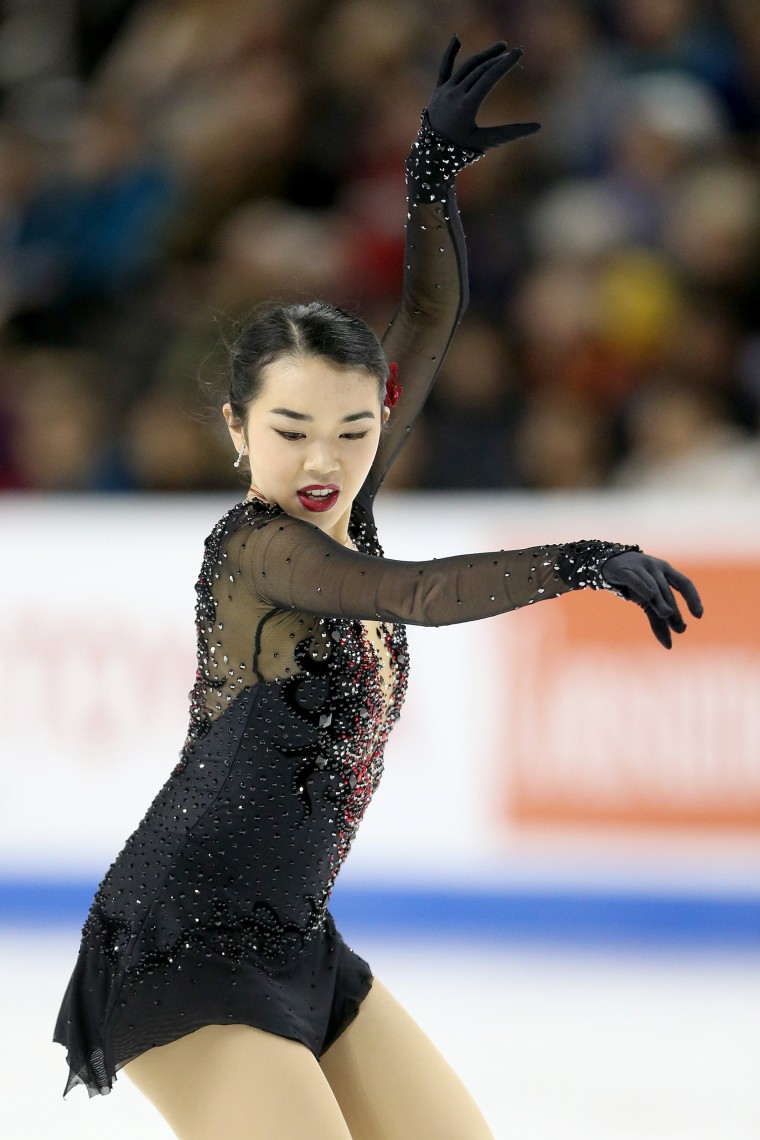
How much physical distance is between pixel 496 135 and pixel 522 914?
2.44 m

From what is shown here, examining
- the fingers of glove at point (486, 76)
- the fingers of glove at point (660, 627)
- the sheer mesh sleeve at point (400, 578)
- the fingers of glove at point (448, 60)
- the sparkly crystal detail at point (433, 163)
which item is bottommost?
the fingers of glove at point (660, 627)

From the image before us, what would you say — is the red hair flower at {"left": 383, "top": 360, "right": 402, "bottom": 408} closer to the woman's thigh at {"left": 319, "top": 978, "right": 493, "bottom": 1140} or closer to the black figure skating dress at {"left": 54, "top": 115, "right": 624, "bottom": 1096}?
the black figure skating dress at {"left": 54, "top": 115, "right": 624, "bottom": 1096}

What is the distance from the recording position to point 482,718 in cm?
412

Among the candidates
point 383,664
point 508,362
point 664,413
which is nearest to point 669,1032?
point 383,664

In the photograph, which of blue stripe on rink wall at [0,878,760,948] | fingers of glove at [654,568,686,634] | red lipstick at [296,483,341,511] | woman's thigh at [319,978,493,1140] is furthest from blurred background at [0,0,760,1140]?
fingers of glove at [654,568,686,634]

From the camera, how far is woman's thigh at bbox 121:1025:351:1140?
5.82 ft

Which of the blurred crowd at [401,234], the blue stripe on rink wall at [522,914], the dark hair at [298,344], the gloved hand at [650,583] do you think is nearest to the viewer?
the gloved hand at [650,583]

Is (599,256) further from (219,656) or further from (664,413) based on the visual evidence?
(219,656)

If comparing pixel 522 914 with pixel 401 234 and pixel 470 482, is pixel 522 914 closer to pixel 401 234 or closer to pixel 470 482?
pixel 470 482

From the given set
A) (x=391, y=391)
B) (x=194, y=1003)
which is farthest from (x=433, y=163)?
(x=194, y=1003)

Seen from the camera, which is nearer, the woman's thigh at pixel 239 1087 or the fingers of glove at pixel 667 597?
the fingers of glove at pixel 667 597

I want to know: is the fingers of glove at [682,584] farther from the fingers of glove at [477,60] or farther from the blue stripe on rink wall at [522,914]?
the blue stripe on rink wall at [522,914]

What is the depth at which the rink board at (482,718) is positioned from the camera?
4055 mm

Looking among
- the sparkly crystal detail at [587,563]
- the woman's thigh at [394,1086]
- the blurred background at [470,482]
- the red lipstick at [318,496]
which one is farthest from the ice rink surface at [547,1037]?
the sparkly crystal detail at [587,563]
